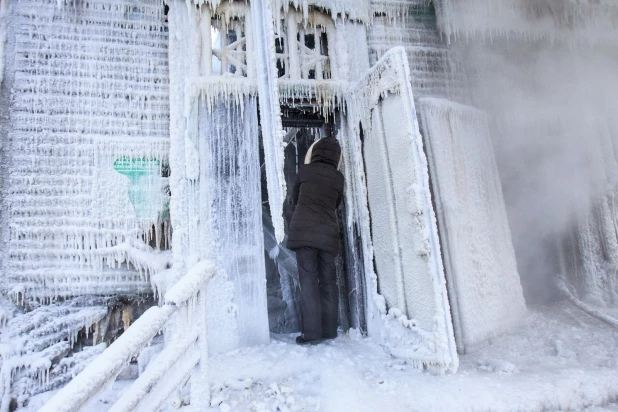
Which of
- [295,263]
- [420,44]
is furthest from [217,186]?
[420,44]

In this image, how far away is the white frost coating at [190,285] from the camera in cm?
241

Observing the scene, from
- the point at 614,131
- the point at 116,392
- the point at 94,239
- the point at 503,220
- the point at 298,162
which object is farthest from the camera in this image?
the point at 298,162

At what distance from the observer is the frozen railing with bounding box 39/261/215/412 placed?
1499 mm

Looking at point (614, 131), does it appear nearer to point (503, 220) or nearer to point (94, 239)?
point (503, 220)

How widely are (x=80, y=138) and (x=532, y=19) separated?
5.28m

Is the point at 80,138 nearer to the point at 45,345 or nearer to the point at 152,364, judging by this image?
the point at 45,345

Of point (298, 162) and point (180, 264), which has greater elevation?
point (298, 162)

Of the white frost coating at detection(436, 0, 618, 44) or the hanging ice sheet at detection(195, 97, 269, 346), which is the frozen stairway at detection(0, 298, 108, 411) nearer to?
the hanging ice sheet at detection(195, 97, 269, 346)

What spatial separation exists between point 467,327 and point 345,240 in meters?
1.62

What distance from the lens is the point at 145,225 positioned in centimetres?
445

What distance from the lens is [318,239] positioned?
4410 millimetres

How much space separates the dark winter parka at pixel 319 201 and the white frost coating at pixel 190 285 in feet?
5.16

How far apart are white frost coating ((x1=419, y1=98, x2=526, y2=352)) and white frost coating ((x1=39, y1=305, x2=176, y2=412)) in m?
2.94

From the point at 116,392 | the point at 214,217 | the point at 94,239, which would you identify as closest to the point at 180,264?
the point at 214,217
